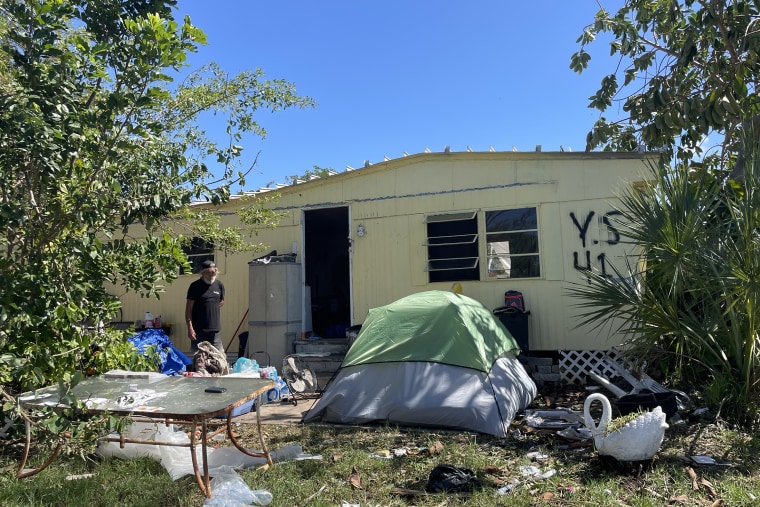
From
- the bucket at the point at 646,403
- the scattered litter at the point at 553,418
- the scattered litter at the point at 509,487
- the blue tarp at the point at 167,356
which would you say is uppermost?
the blue tarp at the point at 167,356

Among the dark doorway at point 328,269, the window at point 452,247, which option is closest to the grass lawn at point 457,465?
the window at point 452,247

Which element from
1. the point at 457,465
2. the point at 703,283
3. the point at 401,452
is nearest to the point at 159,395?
the point at 401,452

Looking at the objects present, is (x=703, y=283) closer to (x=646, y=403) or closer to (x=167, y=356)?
(x=646, y=403)

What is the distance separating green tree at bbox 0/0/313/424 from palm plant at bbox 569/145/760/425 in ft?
13.8

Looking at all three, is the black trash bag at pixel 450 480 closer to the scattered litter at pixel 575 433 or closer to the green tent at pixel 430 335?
the scattered litter at pixel 575 433

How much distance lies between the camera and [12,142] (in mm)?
3891

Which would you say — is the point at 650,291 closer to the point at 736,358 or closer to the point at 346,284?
the point at 736,358

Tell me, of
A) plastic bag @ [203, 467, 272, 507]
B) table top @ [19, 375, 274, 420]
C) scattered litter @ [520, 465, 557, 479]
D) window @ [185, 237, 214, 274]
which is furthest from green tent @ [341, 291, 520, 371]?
window @ [185, 237, 214, 274]

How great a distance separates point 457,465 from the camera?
15.1 feet

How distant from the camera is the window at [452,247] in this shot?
9180 mm

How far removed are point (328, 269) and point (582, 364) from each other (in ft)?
20.0

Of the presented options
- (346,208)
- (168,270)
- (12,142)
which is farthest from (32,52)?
(346,208)

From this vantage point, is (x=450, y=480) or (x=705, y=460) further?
(x=705, y=460)

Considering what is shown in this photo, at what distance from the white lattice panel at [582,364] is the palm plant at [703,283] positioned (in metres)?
2.27
